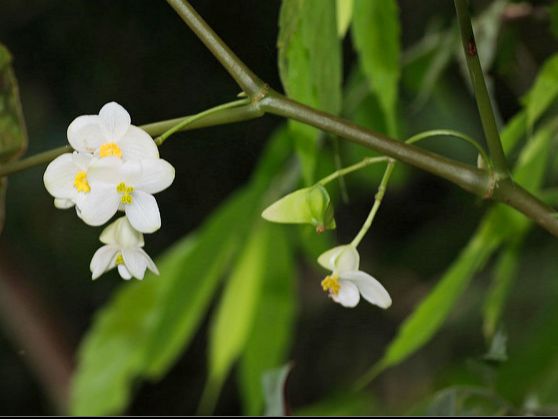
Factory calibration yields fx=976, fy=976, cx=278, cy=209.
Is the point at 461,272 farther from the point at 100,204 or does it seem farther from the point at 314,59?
the point at 100,204

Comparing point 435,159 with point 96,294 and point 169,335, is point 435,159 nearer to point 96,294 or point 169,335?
point 169,335

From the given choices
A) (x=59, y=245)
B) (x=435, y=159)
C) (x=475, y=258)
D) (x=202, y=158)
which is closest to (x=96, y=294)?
(x=59, y=245)

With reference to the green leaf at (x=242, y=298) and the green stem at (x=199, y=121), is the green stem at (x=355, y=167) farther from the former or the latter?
the green leaf at (x=242, y=298)

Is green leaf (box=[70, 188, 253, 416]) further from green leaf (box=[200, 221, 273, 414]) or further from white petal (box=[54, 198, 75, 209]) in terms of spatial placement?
white petal (box=[54, 198, 75, 209])

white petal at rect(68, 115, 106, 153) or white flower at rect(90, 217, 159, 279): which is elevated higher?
white petal at rect(68, 115, 106, 153)

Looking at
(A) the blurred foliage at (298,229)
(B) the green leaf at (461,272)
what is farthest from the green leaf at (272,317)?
(B) the green leaf at (461,272)

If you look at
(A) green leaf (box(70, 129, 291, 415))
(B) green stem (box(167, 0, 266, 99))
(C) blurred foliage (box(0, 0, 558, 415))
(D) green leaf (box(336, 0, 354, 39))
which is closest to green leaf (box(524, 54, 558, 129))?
(C) blurred foliage (box(0, 0, 558, 415))
